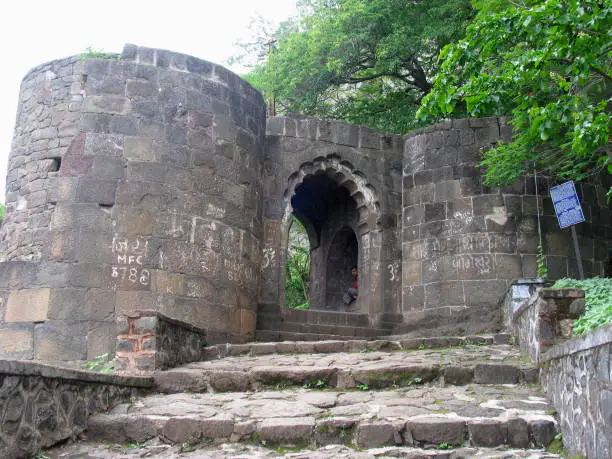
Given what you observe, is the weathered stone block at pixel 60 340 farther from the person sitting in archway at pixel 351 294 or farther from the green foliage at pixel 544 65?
the person sitting in archway at pixel 351 294

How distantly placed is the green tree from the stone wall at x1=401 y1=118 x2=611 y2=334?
17.3ft

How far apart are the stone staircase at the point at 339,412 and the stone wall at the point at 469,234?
153 inches

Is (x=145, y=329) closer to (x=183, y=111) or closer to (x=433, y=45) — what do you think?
(x=183, y=111)

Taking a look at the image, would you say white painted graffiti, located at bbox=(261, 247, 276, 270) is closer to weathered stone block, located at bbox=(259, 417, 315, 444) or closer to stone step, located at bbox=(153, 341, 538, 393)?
stone step, located at bbox=(153, 341, 538, 393)

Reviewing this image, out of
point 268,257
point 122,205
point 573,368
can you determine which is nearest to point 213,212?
point 122,205

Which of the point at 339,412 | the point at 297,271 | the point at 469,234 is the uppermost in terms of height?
the point at 297,271

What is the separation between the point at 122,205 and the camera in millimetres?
8875

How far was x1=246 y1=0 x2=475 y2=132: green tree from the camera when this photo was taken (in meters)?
16.6

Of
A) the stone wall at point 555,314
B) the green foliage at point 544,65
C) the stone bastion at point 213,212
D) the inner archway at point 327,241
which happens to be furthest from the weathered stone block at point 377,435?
the inner archway at point 327,241

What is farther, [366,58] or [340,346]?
[366,58]

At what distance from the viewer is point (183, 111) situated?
9.61 m

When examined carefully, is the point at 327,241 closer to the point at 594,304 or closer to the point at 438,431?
the point at 594,304

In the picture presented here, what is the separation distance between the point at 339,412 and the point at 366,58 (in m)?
13.9

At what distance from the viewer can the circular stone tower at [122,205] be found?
841 cm
